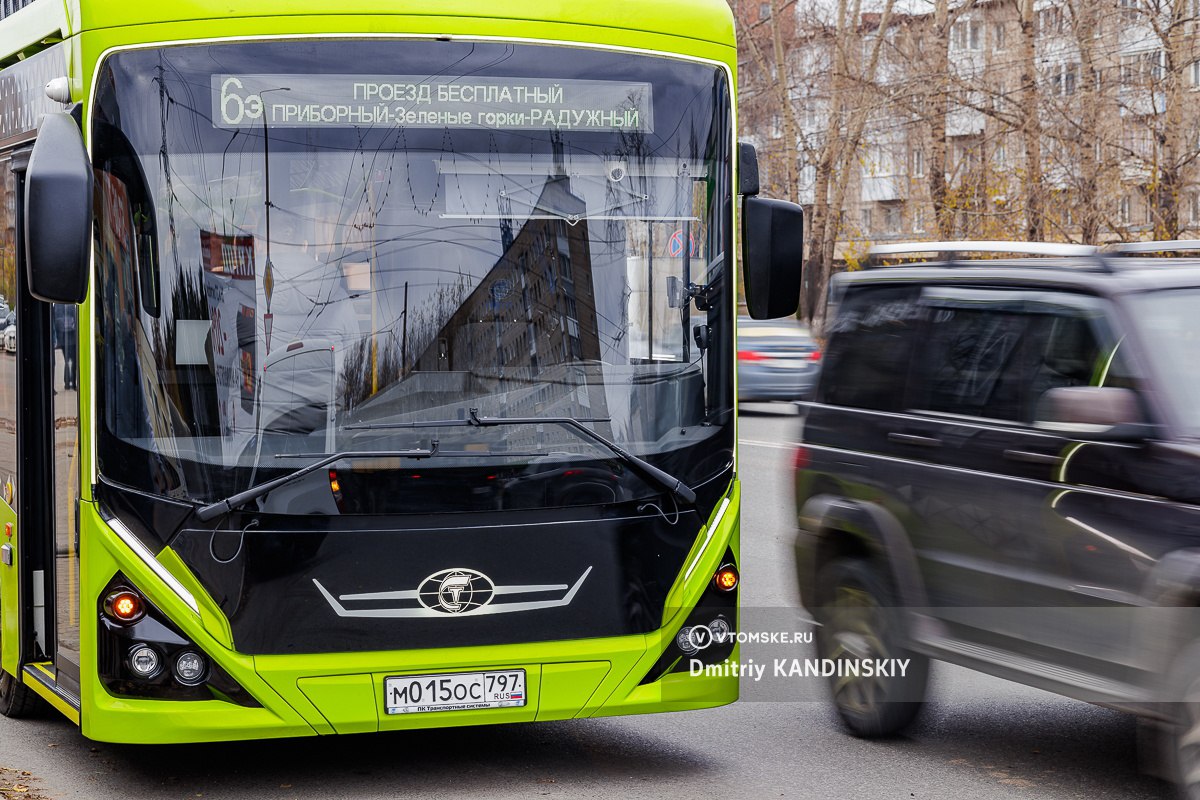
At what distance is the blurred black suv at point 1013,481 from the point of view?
5.54 meters

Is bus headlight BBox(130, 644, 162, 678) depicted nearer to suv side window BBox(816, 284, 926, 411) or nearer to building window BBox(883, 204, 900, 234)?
suv side window BBox(816, 284, 926, 411)

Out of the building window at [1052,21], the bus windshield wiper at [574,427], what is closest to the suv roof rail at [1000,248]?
the bus windshield wiper at [574,427]

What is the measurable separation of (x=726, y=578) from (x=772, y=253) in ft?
4.22

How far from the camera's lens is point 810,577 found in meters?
7.64

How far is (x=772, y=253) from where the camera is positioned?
679 centimetres

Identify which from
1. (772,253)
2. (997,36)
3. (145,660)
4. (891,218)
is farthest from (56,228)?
(891,218)

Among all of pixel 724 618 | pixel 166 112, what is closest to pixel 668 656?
pixel 724 618

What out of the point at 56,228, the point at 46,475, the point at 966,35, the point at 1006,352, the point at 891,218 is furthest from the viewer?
the point at 891,218

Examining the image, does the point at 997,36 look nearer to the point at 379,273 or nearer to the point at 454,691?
the point at 379,273

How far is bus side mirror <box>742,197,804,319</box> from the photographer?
22.2 ft

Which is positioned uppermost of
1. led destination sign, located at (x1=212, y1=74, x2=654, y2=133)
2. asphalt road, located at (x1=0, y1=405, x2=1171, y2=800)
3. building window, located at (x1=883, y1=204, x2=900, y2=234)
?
building window, located at (x1=883, y1=204, x2=900, y2=234)

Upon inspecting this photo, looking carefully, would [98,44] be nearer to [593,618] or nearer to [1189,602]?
[593,618]

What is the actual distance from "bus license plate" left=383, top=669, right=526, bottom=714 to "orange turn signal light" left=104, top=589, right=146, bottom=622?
87 cm

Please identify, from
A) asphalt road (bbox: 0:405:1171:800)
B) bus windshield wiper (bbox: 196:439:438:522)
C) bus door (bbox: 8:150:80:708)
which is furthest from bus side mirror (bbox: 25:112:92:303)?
asphalt road (bbox: 0:405:1171:800)
